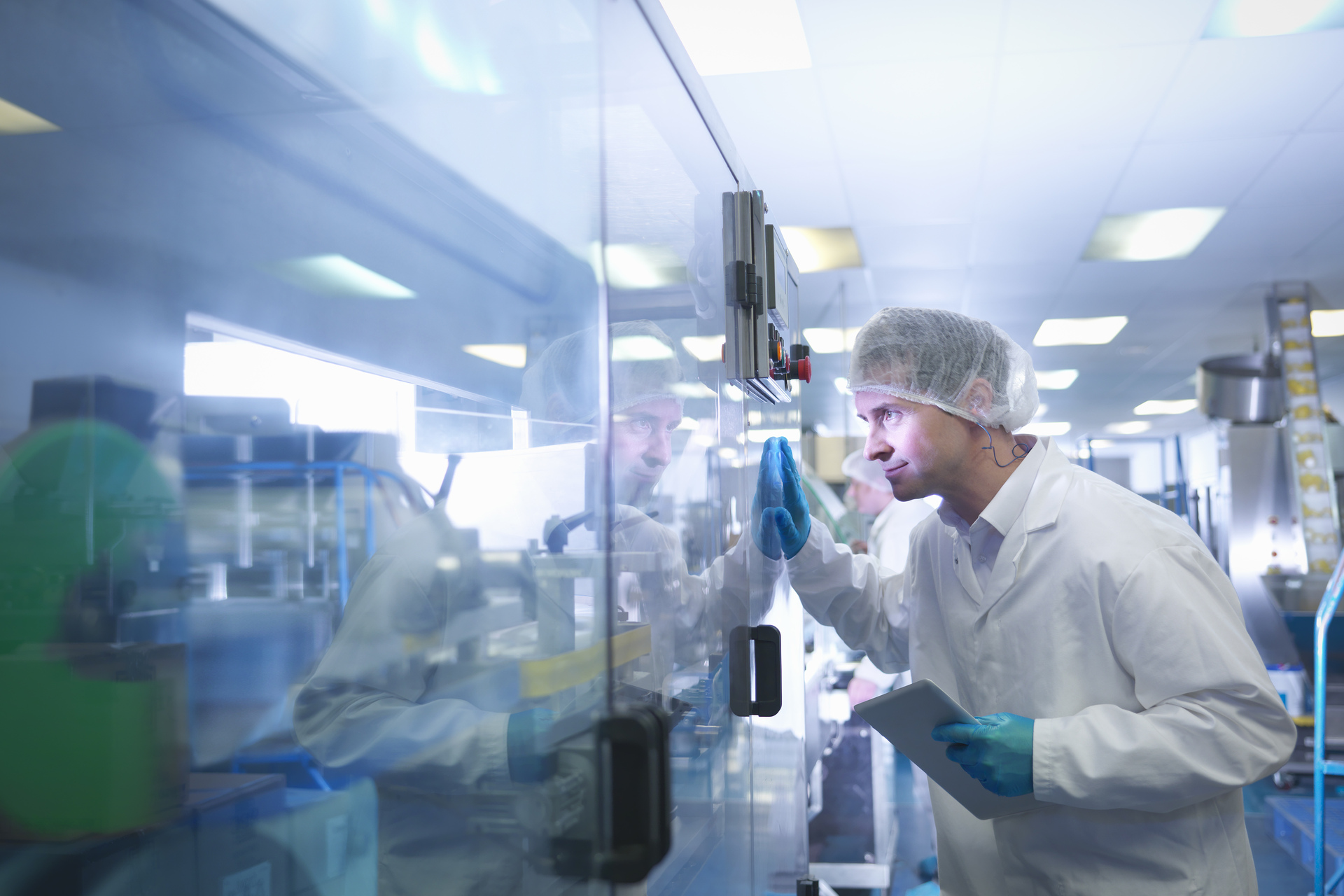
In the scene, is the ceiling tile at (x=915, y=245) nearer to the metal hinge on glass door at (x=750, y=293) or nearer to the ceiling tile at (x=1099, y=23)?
the ceiling tile at (x=1099, y=23)

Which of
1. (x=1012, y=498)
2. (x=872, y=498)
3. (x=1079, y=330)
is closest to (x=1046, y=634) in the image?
(x=1012, y=498)

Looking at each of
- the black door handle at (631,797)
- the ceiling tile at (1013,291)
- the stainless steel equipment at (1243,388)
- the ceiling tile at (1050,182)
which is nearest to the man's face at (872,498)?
the ceiling tile at (1013,291)

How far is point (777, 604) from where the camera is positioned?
135 centimetres

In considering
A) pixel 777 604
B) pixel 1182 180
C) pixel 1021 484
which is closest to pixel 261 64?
pixel 777 604

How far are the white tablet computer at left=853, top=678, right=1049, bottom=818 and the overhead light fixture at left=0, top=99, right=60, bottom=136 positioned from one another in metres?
1.47

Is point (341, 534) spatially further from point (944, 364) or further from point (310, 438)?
point (944, 364)

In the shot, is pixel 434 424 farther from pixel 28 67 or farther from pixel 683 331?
pixel 28 67

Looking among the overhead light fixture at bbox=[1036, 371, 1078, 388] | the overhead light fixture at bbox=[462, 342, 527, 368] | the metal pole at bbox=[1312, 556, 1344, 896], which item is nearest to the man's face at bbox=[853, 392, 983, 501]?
the overhead light fixture at bbox=[462, 342, 527, 368]

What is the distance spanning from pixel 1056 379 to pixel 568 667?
25.6ft

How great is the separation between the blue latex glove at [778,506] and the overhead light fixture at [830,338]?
14.0 ft

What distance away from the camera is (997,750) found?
3.71 feet

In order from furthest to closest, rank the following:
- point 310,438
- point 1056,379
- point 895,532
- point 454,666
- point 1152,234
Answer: point 1056,379, point 1152,234, point 895,532, point 310,438, point 454,666

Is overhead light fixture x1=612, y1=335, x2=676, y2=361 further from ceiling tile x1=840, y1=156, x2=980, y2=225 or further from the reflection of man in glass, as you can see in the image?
ceiling tile x1=840, y1=156, x2=980, y2=225

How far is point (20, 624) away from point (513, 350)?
0.70 m
